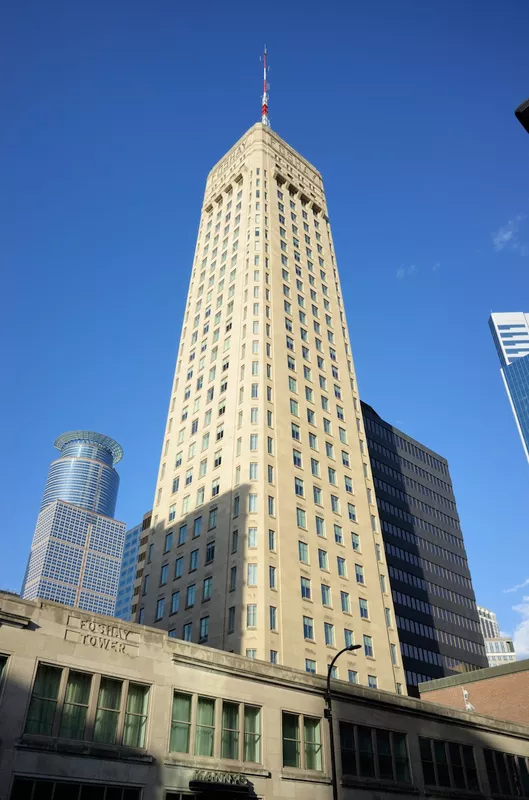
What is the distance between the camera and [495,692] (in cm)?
5612

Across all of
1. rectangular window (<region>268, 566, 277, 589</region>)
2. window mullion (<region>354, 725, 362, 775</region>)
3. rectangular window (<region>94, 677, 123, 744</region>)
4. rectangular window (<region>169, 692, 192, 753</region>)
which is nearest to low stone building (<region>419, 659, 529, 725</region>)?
rectangular window (<region>268, 566, 277, 589</region>)

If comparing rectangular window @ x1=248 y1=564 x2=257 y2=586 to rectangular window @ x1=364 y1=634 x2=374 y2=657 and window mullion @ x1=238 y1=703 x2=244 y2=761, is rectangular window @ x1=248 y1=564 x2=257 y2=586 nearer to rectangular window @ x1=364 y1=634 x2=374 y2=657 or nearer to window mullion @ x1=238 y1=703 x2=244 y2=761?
rectangular window @ x1=364 y1=634 x2=374 y2=657

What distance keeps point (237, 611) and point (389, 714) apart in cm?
2058

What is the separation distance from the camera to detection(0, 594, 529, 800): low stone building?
1006 inches

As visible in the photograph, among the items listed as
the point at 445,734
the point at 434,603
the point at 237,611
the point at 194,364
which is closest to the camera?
the point at 445,734

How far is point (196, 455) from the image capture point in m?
74.7

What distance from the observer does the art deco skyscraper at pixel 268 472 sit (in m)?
59.9

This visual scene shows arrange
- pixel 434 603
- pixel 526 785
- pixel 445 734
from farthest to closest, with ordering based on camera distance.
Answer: pixel 434 603 → pixel 526 785 → pixel 445 734

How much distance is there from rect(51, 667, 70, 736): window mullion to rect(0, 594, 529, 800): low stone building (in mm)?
41

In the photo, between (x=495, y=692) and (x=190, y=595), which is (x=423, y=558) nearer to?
(x=495, y=692)

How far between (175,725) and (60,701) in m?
6.03

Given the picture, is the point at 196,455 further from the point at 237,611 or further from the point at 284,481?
the point at 237,611

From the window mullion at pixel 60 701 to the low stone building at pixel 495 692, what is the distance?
4055 centimetres

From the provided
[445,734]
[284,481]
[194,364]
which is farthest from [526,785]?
[194,364]
